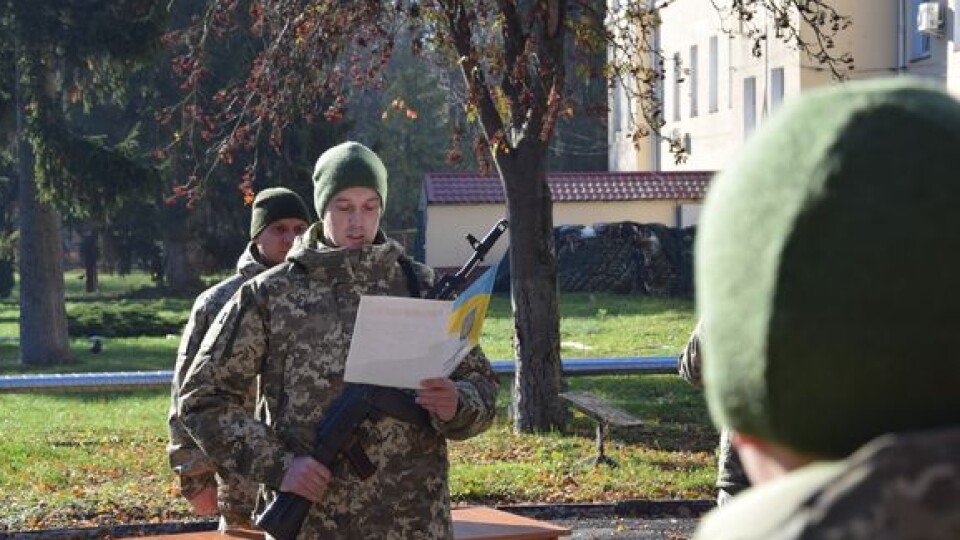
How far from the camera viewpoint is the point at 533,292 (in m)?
→ 16.8

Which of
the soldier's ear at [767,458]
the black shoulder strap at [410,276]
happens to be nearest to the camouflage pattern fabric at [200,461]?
the black shoulder strap at [410,276]

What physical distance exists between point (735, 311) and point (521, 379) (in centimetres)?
1515

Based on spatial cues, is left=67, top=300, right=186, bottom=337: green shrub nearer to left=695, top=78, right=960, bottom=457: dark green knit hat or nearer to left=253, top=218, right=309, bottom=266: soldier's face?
left=253, top=218, right=309, bottom=266: soldier's face

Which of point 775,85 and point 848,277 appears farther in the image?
point 775,85

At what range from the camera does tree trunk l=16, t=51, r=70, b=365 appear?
31.1 metres

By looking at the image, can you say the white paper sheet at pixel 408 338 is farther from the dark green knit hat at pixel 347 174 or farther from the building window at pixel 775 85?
the building window at pixel 775 85

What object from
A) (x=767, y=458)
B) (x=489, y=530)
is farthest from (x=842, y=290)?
(x=489, y=530)

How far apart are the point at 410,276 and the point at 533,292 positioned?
11.4m

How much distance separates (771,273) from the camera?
1600 mm

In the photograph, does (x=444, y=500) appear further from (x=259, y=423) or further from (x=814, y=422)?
(x=814, y=422)

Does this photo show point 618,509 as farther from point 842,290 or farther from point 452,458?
point 842,290

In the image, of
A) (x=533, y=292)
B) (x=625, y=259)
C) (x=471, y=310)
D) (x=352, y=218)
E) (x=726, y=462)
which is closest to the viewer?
(x=471, y=310)

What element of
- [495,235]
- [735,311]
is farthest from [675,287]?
[735,311]

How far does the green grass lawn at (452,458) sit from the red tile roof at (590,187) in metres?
21.6
